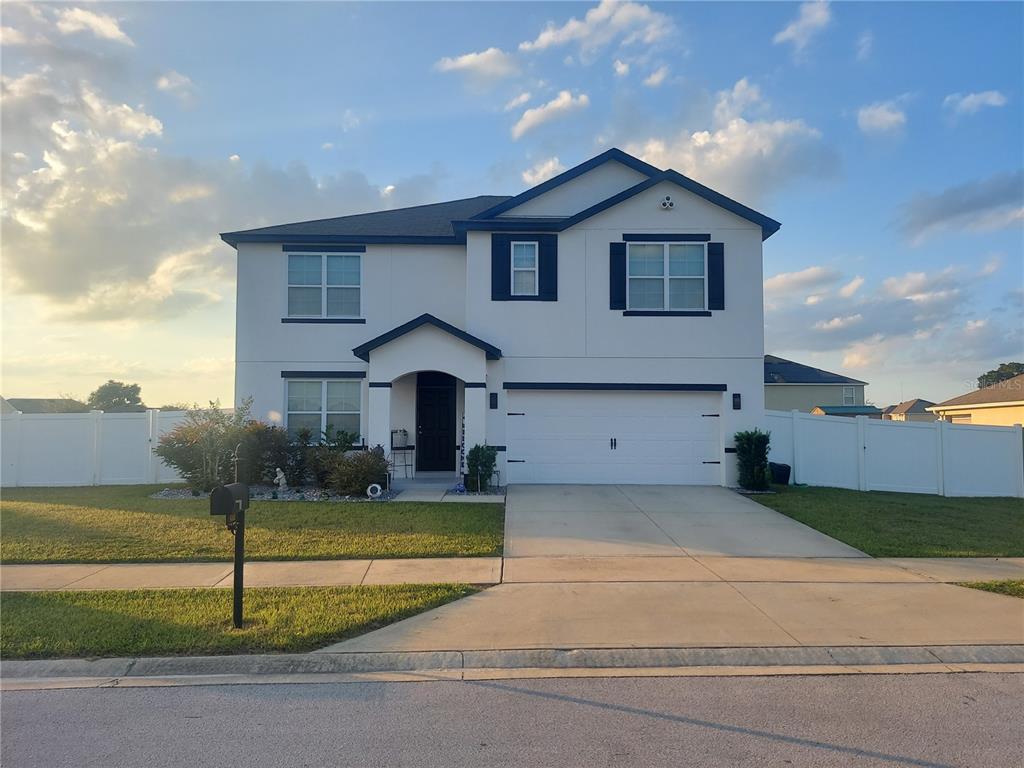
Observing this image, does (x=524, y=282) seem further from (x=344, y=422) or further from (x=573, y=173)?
(x=344, y=422)

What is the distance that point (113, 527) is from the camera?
10.6 metres

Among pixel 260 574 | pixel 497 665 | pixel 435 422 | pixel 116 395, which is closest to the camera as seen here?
pixel 497 665

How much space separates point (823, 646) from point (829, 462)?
11590 millimetres

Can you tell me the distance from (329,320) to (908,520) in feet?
44.2

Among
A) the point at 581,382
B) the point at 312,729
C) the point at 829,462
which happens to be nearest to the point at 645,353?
the point at 581,382

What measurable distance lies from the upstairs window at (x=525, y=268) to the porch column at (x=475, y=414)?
271 centimetres

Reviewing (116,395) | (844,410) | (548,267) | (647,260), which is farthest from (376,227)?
(116,395)

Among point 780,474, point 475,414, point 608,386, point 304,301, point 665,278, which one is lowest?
point 780,474

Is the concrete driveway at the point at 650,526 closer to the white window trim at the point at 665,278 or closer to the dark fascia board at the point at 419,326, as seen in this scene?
the dark fascia board at the point at 419,326

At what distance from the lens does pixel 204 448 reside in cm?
1398

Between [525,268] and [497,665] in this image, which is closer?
[497,665]

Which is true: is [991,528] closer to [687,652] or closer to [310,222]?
[687,652]

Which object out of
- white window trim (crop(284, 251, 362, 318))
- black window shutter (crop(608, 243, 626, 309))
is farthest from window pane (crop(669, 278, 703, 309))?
white window trim (crop(284, 251, 362, 318))

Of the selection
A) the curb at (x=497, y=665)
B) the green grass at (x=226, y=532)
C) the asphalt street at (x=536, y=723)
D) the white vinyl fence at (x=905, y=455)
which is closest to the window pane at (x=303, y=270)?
the green grass at (x=226, y=532)
